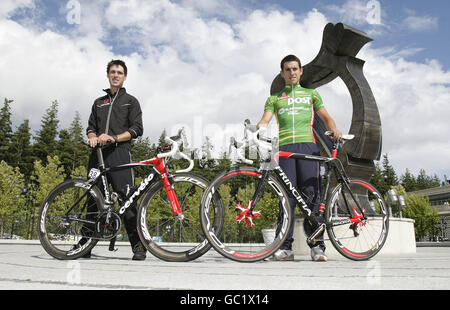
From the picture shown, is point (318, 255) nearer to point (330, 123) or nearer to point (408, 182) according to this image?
point (330, 123)

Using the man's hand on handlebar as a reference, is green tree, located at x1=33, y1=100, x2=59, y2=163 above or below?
above

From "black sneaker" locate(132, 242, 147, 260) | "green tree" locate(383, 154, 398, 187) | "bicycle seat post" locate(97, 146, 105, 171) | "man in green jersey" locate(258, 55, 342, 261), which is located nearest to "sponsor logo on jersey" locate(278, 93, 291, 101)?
"man in green jersey" locate(258, 55, 342, 261)

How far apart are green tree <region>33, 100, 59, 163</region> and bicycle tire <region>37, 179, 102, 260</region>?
50559mm

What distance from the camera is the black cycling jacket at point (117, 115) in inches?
170

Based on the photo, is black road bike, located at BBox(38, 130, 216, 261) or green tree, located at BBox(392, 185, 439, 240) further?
green tree, located at BBox(392, 185, 439, 240)

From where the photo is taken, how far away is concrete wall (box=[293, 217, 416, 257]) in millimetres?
6312

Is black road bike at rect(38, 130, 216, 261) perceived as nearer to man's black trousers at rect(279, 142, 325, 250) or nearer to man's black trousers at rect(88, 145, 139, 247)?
man's black trousers at rect(88, 145, 139, 247)

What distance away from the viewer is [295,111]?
4.30 metres

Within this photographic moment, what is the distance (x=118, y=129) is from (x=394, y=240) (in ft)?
17.3

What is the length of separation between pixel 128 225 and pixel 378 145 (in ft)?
18.4

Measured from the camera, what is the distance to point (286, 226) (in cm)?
359

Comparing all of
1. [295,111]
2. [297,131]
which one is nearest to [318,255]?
[297,131]

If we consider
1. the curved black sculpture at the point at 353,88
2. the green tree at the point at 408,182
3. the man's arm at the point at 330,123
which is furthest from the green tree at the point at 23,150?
the green tree at the point at 408,182
